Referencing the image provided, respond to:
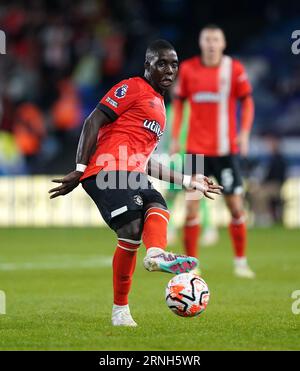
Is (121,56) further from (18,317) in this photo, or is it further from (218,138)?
(18,317)

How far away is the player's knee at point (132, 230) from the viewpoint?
6414mm

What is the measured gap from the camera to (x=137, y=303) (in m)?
8.07

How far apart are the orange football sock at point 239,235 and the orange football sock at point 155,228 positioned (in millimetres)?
3965

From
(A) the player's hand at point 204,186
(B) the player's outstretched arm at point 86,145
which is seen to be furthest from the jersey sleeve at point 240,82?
(B) the player's outstretched arm at point 86,145

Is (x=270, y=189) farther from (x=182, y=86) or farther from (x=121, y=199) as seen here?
(x=121, y=199)

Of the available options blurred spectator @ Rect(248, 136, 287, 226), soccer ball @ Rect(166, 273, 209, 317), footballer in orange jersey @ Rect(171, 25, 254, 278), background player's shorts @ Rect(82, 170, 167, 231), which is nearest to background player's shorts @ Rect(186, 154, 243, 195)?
footballer in orange jersey @ Rect(171, 25, 254, 278)

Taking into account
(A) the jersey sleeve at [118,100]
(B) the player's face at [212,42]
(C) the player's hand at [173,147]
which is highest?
(B) the player's face at [212,42]

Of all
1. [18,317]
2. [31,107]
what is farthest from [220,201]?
[18,317]

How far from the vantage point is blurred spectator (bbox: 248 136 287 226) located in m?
19.5

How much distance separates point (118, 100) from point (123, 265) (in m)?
1.11

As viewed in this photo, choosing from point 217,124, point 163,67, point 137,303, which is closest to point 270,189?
point 217,124

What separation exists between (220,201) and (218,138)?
27.1 feet

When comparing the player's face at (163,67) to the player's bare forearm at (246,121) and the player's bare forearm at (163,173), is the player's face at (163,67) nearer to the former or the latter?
the player's bare forearm at (163,173)

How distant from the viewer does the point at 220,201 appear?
61.5ft
